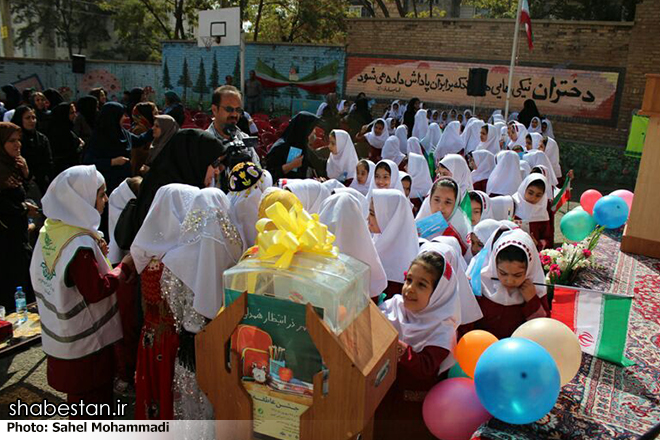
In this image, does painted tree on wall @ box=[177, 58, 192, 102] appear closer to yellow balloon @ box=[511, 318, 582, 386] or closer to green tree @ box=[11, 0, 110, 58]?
green tree @ box=[11, 0, 110, 58]

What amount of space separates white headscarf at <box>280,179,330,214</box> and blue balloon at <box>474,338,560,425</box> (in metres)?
1.58

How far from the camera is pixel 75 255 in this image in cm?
255

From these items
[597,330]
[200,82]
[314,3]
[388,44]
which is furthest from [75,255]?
[314,3]

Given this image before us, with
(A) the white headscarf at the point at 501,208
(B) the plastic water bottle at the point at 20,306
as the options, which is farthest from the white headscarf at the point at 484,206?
(B) the plastic water bottle at the point at 20,306

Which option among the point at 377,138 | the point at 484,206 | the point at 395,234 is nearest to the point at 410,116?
the point at 377,138

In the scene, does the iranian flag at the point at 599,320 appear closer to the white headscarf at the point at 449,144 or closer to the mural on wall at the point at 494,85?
the white headscarf at the point at 449,144

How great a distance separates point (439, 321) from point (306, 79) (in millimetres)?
16667

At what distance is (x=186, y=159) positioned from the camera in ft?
9.93

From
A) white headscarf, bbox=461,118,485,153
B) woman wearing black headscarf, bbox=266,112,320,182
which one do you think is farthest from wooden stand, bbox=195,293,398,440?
white headscarf, bbox=461,118,485,153

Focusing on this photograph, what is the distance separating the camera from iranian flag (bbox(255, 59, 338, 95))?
17656 millimetres

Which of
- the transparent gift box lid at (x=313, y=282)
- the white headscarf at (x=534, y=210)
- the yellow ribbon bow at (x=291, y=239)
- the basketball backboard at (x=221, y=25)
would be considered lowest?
the white headscarf at (x=534, y=210)

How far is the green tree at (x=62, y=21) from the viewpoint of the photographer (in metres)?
33.9

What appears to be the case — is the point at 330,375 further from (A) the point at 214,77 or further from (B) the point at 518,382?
(A) the point at 214,77

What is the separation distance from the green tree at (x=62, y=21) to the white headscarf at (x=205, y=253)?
115 feet
